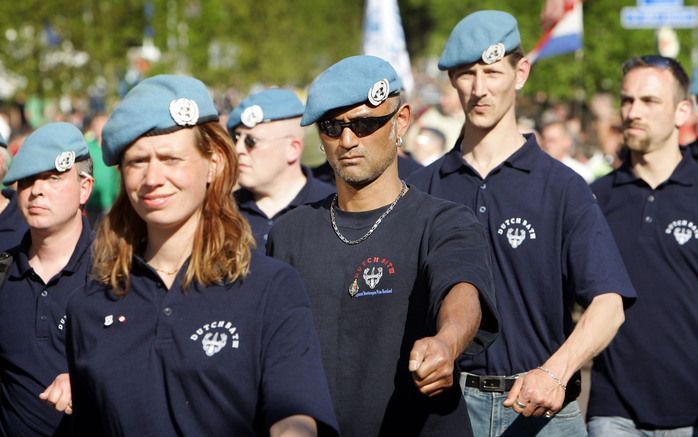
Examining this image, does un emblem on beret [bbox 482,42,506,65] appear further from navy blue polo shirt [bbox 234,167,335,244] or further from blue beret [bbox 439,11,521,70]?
navy blue polo shirt [bbox 234,167,335,244]

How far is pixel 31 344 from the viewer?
560cm

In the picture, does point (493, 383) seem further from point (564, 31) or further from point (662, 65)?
point (564, 31)

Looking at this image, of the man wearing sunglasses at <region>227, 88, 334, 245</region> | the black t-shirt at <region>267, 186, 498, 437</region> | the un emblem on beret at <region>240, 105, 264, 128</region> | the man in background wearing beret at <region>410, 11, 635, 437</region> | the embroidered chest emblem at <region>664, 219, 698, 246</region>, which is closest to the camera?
the black t-shirt at <region>267, 186, 498, 437</region>

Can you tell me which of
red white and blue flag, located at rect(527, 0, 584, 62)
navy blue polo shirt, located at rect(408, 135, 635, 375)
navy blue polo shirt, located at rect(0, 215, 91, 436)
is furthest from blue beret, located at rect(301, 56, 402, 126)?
red white and blue flag, located at rect(527, 0, 584, 62)

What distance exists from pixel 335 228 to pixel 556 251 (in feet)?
4.24

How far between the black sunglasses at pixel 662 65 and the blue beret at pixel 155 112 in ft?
12.0

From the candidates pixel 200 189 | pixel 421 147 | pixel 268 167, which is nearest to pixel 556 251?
pixel 200 189

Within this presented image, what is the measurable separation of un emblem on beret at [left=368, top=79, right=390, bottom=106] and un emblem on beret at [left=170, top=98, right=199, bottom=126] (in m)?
0.86

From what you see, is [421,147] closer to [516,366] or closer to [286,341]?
[516,366]

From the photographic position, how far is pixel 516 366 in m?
5.39

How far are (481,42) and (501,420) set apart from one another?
65.9 inches

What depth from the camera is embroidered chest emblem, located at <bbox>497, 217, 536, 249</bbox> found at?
5.43 metres

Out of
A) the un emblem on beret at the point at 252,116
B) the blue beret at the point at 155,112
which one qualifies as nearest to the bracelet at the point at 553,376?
the blue beret at the point at 155,112

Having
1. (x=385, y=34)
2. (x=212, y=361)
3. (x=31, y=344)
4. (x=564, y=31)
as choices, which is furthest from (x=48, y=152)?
(x=385, y=34)
